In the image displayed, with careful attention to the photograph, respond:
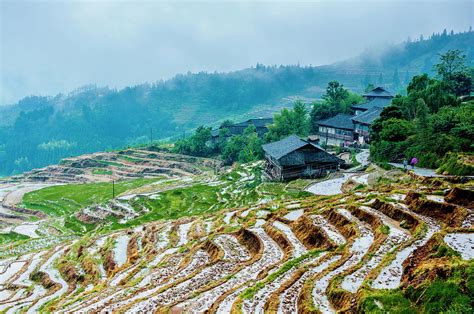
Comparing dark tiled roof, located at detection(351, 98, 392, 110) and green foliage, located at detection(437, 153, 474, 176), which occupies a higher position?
green foliage, located at detection(437, 153, 474, 176)

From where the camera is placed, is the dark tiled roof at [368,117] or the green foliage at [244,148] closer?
the dark tiled roof at [368,117]

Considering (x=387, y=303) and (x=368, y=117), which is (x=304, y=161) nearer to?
(x=368, y=117)

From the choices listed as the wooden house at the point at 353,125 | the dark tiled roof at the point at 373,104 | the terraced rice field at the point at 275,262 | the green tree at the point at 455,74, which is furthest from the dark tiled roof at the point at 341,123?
the terraced rice field at the point at 275,262

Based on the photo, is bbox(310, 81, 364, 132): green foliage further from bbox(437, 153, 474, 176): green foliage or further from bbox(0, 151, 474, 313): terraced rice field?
bbox(0, 151, 474, 313): terraced rice field

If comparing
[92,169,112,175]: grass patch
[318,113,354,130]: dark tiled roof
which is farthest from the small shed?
[92,169,112,175]: grass patch

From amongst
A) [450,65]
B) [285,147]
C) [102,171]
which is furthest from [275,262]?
[102,171]

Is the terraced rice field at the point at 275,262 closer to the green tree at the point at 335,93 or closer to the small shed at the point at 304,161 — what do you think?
the small shed at the point at 304,161

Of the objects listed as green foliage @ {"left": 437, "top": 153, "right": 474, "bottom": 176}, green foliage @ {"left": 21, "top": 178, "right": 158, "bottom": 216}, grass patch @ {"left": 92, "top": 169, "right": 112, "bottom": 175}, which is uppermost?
green foliage @ {"left": 437, "top": 153, "right": 474, "bottom": 176}

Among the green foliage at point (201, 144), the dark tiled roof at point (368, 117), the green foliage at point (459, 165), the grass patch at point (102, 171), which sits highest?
the green foliage at point (459, 165)

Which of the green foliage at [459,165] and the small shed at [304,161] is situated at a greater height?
the green foliage at [459,165]

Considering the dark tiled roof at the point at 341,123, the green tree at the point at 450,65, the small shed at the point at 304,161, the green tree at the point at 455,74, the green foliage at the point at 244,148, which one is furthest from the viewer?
the green foliage at the point at 244,148
